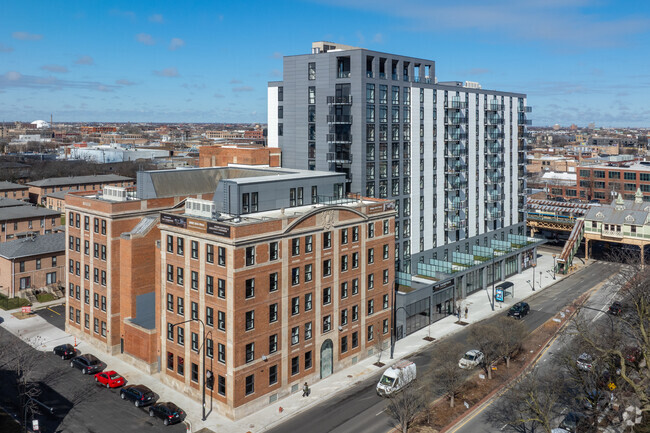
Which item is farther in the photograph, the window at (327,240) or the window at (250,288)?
the window at (327,240)

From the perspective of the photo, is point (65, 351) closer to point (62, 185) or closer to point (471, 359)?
point (471, 359)

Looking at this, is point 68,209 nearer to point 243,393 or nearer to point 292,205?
point 292,205

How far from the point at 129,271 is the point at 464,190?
2215 inches

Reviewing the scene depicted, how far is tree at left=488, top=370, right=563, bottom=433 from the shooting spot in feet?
145

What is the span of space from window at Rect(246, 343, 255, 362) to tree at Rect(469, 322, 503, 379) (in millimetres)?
22667

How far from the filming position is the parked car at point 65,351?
6469cm

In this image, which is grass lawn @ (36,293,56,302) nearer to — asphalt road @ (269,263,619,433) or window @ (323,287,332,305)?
window @ (323,287,332,305)

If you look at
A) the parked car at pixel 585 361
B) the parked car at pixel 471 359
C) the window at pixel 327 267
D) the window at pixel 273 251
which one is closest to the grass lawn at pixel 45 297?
the window at pixel 273 251

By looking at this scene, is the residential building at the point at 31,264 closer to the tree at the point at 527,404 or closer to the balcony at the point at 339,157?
the balcony at the point at 339,157

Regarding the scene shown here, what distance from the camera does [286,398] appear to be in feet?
182

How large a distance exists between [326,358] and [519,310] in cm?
3270

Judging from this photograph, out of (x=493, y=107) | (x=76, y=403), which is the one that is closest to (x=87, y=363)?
(x=76, y=403)

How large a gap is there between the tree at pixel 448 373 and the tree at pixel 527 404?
12.5ft

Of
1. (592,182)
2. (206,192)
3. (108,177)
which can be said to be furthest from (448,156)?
(108,177)
